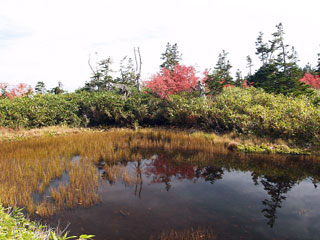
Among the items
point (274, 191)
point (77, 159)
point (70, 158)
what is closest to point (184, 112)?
point (77, 159)

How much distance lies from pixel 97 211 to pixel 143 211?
1.07 m

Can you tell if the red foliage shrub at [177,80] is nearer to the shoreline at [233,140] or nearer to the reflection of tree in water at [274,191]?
the shoreline at [233,140]

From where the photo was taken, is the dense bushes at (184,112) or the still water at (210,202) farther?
the dense bushes at (184,112)

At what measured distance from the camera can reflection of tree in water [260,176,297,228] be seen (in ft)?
15.7

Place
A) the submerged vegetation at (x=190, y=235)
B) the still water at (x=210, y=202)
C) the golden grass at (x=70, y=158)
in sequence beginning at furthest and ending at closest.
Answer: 1. the golden grass at (x=70, y=158)
2. the still water at (x=210, y=202)
3. the submerged vegetation at (x=190, y=235)

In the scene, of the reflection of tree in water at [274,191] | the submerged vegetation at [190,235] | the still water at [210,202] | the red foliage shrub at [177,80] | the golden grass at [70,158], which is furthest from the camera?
the red foliage shrub at [177,80]

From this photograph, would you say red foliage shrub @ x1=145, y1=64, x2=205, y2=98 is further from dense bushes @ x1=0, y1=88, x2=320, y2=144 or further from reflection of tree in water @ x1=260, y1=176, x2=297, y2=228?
reflection of tree in water @ x1=260, y1=176, x2=297, y2=228

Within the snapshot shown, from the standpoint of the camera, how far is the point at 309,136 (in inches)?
376

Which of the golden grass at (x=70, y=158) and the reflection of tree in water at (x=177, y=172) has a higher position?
the golden grass at (x=70, y=158)

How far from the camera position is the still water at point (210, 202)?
425 centimetres

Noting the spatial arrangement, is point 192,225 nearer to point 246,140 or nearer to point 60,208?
point 60,208

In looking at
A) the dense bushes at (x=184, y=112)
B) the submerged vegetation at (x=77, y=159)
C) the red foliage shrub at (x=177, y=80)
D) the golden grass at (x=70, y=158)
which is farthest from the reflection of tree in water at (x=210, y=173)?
the red foliage shrub at (x=177, y=80)

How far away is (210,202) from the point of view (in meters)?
5.40

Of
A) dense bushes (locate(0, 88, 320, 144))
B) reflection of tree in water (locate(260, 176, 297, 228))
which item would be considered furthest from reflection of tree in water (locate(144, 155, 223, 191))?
dense bushes (locate(0, 88, 320, 144))
